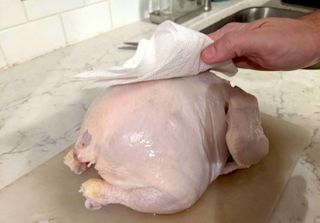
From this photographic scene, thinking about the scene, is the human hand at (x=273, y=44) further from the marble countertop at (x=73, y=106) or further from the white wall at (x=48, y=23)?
the white wall at (x=48, y=23)

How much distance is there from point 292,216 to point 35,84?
0.67 metres

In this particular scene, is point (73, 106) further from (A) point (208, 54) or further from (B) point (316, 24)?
(B) point (316, 24)

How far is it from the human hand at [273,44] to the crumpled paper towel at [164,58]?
0.08 feet

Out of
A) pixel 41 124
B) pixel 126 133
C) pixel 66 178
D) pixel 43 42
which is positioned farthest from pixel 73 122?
pixel 43 42

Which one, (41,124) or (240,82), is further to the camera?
(240,82)

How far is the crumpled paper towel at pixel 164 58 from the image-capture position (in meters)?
0.49

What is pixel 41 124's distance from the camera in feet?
2.32

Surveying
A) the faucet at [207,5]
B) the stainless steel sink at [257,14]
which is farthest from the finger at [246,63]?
the faucet at [207,5]

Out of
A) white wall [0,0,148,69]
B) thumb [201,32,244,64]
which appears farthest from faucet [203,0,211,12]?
thumb [201,32,244,64]

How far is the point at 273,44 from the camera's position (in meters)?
0.54

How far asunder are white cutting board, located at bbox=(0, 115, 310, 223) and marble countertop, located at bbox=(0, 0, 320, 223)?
22 millimetres

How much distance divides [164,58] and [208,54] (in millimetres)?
72

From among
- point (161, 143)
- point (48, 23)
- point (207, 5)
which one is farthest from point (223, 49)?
point (207, 5)

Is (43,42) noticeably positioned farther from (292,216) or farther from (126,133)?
(292,216)
